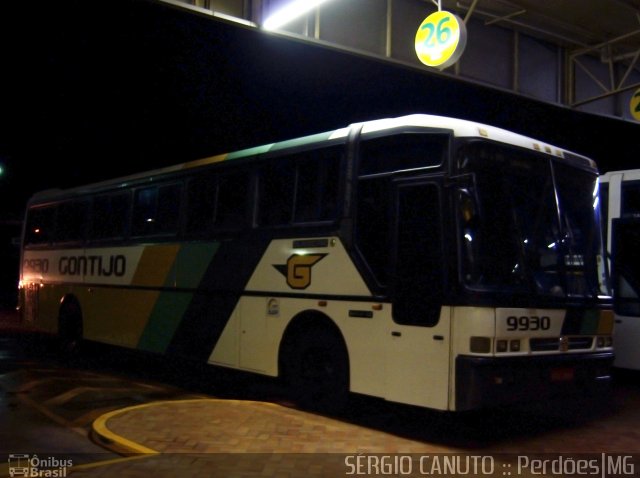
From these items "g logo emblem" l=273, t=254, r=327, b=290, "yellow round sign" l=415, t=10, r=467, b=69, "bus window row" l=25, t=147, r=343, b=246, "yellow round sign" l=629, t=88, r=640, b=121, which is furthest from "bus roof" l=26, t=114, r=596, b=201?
"yellow round sign" l=629, t=88, r=640, b=121

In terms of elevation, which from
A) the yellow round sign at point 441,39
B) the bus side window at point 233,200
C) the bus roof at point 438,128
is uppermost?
the yellow round sign at point 441,39

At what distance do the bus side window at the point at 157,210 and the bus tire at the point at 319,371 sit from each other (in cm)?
339

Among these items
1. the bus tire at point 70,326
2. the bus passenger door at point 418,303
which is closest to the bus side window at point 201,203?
the bus passenger door at point 418,303

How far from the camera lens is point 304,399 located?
8.54 metres

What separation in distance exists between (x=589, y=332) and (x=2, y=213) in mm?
39357

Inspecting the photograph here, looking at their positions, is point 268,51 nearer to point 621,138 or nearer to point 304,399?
point 304,399

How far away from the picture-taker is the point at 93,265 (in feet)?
42.8

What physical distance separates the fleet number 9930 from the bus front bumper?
30cm

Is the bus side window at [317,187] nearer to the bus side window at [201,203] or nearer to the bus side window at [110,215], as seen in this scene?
the bus side window at [201,203]

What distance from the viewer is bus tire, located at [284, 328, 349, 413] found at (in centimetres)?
802

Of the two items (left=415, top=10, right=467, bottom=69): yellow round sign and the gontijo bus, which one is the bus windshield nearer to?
the gontijo bus

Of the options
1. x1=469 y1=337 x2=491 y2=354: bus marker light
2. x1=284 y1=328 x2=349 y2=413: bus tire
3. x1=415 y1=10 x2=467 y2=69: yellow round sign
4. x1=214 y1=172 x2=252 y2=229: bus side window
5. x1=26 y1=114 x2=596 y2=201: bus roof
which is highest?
x1=415 y1=10 x2=467 y2=69: yellow round sign

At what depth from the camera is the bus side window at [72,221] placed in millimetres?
13609

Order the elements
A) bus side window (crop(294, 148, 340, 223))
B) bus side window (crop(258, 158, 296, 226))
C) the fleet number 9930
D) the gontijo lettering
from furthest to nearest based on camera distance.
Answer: the gontijo lettering < bus side window (crop(258, 158, 296, 226)) < bus side window (crop(294, 148, 340, 223)) < the fleet number 9930
